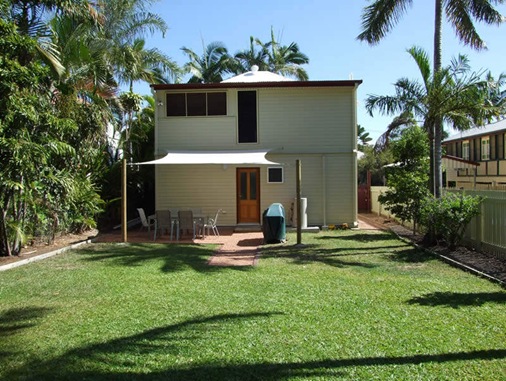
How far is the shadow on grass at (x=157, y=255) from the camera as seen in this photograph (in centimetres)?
971

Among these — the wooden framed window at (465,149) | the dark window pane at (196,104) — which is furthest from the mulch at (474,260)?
the wooden framed window at (465,149)

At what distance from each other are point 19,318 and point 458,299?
243 inches

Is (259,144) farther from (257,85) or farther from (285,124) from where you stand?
(257,85)

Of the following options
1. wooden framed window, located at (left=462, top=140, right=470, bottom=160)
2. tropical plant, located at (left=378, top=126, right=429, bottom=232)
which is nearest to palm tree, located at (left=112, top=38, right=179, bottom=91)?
tropical plant, located at (left=378, top=126, right=429, bottom=232)

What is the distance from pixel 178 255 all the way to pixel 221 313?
515cm

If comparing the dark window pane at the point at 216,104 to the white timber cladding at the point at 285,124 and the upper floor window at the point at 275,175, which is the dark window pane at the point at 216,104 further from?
the upper floor window at the point at 275,175

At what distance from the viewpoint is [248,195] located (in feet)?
57.2

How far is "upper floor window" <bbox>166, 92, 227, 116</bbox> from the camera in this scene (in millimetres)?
17328

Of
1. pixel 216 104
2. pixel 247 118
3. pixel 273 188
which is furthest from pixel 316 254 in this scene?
pixel 216 104

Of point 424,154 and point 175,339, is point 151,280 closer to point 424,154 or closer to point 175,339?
point 175,339

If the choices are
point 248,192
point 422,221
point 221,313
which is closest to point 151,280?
point 221,313

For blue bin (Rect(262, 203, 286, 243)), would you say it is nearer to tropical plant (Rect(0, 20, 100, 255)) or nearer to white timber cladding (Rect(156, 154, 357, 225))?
white timber cladding (Rect(156, 154, 357, 225))

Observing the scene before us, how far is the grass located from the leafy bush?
1.62 meters

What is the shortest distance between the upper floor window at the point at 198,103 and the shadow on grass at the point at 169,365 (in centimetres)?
1320
